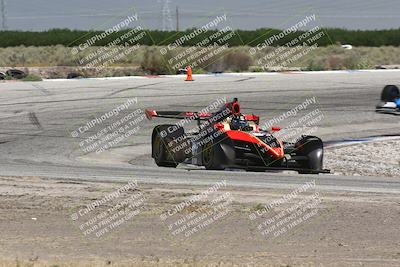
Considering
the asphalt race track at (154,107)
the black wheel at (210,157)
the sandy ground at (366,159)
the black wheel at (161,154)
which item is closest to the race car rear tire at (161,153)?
the black wheel at (161,154)

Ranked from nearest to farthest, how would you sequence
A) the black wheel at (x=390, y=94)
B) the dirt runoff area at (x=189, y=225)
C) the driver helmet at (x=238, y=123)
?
the dirt runoff area at (x=189, y=225)
the driver helmet at (x=238, y=123)
the black wheel at (x=390, y=94)

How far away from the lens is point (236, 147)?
14891mm

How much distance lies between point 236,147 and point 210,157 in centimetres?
47

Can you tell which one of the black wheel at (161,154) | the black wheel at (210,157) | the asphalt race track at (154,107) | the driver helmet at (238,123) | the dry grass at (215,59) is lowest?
the dry grass at (215,59)

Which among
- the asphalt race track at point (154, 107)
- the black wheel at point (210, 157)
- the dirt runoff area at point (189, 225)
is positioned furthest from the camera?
the black wheel at point (210, 157)

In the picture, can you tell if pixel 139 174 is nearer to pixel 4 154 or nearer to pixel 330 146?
pixel 4 154

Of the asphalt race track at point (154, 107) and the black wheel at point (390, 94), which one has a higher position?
the black wheel at point (390, 94)

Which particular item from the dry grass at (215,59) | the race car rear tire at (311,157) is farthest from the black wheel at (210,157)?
the dry grass at (215,59)

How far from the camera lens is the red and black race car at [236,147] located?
581 inches

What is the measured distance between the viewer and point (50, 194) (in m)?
11.7

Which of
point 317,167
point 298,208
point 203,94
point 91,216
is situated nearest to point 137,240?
point 91,216

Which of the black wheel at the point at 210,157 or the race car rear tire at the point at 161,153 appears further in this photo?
the race car rear tire at the point at 161,153

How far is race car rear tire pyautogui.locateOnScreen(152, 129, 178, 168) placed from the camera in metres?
15.9

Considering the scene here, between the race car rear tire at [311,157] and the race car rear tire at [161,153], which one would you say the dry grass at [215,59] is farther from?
the race car rear tire at [311,157]
